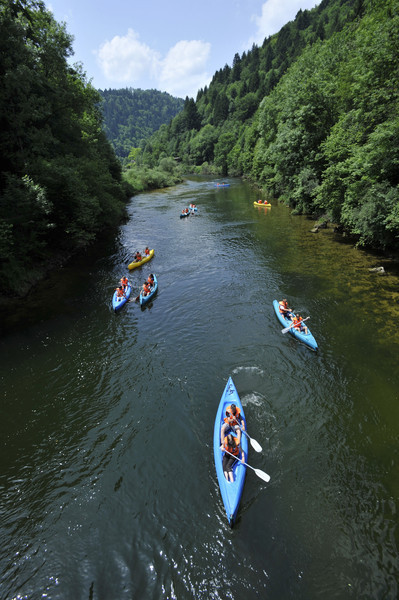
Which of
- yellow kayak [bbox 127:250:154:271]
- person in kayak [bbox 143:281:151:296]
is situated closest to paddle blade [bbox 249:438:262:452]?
person in kayak [bbox 143:281:151:296]

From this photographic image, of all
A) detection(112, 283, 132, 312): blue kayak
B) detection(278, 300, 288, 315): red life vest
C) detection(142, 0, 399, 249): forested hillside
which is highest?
detection(142, 0, 399, 249): forested hillside

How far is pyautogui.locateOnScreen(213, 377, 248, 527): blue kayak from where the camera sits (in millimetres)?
7190

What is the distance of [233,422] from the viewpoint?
9281mm

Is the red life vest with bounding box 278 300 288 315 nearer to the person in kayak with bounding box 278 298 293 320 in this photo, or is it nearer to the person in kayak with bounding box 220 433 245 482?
the person in kayak with bounding box 278 298 293 320

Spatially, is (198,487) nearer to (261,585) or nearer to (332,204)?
(261,585)

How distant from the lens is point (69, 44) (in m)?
22.8

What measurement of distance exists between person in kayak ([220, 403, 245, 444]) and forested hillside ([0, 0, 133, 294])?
13044 millimetres

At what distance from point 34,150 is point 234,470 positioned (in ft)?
71.0

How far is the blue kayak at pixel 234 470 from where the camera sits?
7.19 metres

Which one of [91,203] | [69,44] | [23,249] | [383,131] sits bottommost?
[23,249]

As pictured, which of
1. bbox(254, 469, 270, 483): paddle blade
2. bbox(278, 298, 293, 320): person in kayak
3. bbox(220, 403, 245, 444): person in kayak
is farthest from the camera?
bbox(278, 298, 293, 320): person in kayak

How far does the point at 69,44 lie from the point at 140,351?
86.1ft

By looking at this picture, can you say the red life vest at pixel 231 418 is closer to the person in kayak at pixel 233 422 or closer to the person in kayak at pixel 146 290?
the person in kayak at pixel 233 422

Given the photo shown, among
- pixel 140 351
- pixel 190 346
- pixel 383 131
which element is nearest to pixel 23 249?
pixel 140 351
